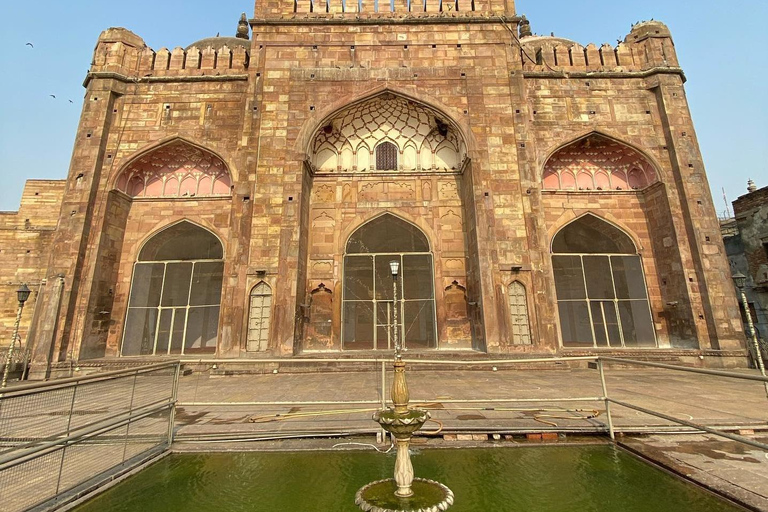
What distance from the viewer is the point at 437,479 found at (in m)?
3.29

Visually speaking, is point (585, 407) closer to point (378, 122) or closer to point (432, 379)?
point (432, 379)

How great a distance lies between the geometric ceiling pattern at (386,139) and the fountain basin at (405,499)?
1163cm

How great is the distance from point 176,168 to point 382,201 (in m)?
8.01

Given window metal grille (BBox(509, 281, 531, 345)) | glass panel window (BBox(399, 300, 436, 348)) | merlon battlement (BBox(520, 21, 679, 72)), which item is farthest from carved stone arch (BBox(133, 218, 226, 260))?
merlon battlement (BBox(520, 21, 679, 72))

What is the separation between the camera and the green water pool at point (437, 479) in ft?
9.37

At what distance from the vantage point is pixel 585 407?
5570 millimetres

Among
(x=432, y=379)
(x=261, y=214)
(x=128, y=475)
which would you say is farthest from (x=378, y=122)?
(x=128, y=475)

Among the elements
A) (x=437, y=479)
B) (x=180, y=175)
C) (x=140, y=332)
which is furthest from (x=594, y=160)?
(x=140, y=332)

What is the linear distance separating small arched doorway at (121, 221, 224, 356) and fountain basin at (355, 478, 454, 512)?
10714 millimetres

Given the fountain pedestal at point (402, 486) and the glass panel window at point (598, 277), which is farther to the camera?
the glass panel window at point (598, 277)

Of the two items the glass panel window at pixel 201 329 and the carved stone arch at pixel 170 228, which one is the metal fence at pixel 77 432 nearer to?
the glass panel window at pixel 201 329

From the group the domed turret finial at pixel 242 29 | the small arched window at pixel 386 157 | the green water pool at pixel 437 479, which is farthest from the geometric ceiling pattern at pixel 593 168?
the domed turret finial at pixel 242 29

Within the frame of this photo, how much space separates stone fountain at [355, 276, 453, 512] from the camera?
2.73 metres

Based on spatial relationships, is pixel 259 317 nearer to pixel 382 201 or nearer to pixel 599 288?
pixel 382 201
